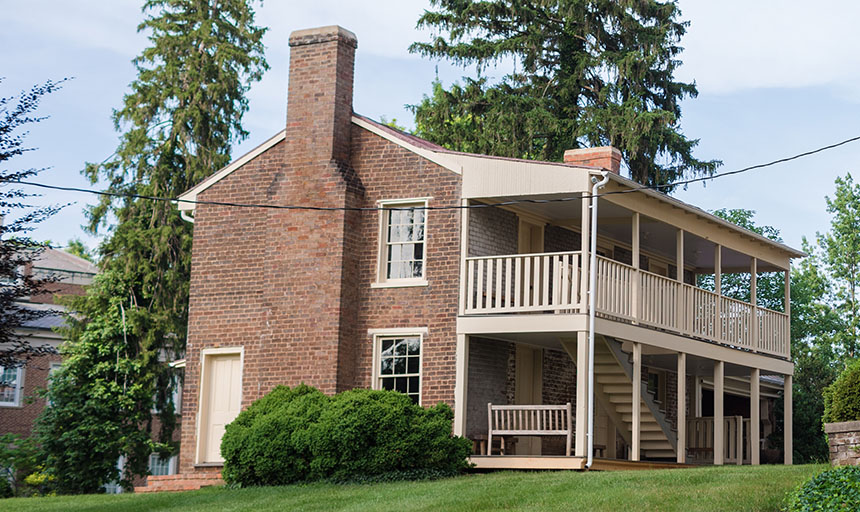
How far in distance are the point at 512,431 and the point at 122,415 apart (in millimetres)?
14394

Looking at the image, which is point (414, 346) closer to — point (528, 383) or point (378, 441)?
point (528, 383)

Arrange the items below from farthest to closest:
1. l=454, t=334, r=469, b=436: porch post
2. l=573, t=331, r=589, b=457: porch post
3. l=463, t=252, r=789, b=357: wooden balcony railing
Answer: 1. l=454, t=334, r=469, b=436: porch post
2. l=463, t=252, r=789, b=357: wooden balcony railing
3. l=573, t=331, r=589, b=457: porch post

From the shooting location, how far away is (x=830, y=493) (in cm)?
1268

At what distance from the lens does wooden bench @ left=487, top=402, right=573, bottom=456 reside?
20.1 meters

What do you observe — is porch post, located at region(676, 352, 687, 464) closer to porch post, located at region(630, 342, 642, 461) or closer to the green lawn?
porch post, located at region(630, 342, 642, 461)

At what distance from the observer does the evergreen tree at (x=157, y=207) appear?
104 feet

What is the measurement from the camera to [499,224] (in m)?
22.6

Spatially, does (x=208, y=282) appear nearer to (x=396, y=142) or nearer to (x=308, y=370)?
(x=308, y=370)

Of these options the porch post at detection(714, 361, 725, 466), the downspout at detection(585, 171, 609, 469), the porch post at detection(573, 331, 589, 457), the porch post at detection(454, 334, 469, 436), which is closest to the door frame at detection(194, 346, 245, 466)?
the porch post at detection(454, 334, 469, 436)

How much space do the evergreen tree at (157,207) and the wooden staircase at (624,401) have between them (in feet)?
45.5

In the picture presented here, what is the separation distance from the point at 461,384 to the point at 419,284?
204 cm

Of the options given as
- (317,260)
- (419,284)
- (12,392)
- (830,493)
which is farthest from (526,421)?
(12,392)

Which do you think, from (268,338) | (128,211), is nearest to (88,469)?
(128,211)

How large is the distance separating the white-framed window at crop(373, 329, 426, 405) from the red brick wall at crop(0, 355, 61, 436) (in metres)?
19.3
